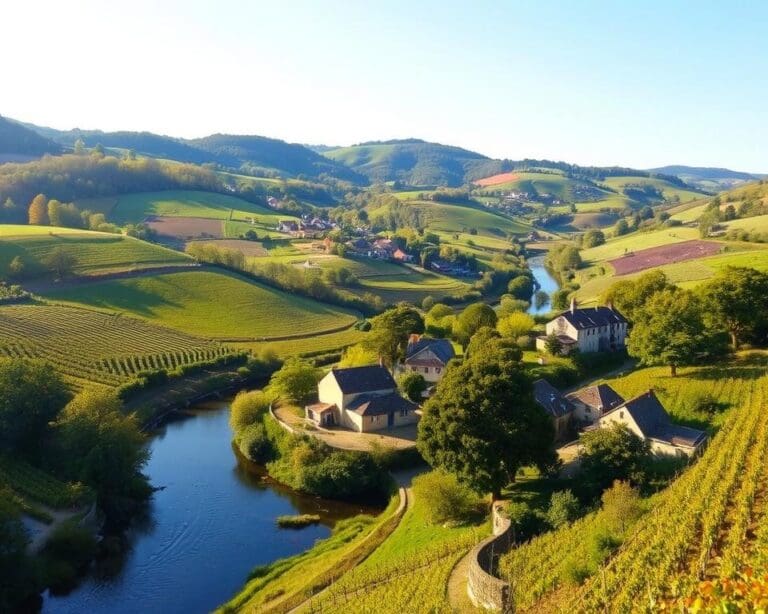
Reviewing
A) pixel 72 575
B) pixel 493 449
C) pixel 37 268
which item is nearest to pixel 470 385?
pixel 493 449

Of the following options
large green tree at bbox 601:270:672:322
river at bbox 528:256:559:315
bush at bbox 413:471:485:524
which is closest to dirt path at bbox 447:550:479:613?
bush at bbox 413:471:485:524

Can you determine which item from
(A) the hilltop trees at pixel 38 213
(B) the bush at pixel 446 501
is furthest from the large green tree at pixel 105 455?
(A) the hilltop trees at pixel 38 213

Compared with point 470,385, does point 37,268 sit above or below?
below

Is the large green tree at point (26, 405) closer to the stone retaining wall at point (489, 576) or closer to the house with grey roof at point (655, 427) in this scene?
the stone retaining wall at point (489, 576)

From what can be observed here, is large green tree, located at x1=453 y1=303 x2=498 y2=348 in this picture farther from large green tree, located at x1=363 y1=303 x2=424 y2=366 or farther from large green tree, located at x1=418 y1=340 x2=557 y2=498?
large green tree, located at x1=418 y1=340 x2=557 y2=498

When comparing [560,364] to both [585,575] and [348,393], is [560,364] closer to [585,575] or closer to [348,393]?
[348,393]

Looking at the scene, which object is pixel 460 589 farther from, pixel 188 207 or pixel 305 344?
pixel 188 207

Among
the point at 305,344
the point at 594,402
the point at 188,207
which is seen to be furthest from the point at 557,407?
the point at 188,207
